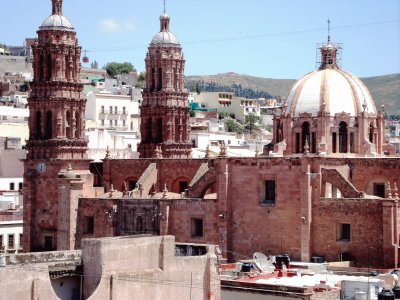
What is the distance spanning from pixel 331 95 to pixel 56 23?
55.2ft

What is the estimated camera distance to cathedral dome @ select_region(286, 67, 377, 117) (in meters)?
58.5

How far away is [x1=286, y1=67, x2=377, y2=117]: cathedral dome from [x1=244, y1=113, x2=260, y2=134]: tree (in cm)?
6387

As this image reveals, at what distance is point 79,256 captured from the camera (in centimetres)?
3003

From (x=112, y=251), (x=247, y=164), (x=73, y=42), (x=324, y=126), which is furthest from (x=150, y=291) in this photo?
(x=73, y=42)

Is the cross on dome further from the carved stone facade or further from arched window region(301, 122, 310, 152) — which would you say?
arched window region(301, 122, 310, 152)

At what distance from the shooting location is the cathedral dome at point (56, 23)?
6272 centimetres

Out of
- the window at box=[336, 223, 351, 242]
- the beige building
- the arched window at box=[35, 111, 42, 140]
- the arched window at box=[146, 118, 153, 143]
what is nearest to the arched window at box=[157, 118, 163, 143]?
the arched window at box=[146, 118, 153, 143]

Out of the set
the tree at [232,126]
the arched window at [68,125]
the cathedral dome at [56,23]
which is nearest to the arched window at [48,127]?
the arched window at [68,125]

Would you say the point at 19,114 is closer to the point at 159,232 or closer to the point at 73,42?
the point at 73,42

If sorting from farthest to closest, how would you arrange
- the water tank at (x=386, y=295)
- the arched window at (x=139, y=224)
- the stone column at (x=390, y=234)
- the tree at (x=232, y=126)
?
the tree at (x=232, y=126) → the arched window at (x=139, y=224) → the stone column at (x=390, y=234) → the water tank at (x=386, y=295)

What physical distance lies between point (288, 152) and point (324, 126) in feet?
8.71

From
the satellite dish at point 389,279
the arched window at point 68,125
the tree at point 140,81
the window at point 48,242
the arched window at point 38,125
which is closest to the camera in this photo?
the satellite dish at point 389,279

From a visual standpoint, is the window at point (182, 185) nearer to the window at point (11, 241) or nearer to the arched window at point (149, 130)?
the arched window at point (149, 130)

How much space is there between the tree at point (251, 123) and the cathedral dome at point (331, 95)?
63.9 meters
